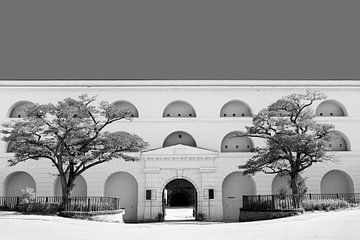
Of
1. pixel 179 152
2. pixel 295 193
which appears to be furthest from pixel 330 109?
pixel 179 152

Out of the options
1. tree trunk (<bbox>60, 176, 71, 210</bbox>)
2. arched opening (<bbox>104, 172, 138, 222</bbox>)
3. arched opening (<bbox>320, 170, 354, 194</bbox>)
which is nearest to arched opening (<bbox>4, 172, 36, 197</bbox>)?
arched opening (<bbox>104, 172, 138, 222</bbox>)

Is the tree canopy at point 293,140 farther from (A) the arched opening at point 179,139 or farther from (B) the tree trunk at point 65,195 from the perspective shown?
(B) the tree trunk at point 65,195

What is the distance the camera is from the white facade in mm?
27141

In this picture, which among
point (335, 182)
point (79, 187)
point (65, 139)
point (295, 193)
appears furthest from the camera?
point (335, 182)

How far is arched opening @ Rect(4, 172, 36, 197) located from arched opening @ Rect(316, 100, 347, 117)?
74.4ft

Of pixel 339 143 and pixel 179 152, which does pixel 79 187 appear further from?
pixel 339 143

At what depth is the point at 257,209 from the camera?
893 inches

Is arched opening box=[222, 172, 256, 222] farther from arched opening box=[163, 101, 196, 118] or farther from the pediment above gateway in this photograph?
arched opening box=[163, 101, 196, 118]

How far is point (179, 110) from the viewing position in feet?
98.8

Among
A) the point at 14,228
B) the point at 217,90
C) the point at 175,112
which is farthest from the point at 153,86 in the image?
the point at 14,228

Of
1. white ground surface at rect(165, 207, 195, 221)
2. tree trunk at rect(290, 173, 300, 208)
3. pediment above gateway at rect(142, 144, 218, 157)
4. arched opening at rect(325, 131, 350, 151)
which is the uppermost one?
arched opening at rect(325, 131, 350, 151)

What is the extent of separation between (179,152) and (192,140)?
266cm

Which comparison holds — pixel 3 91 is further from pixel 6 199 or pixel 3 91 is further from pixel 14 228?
pixel 14 228

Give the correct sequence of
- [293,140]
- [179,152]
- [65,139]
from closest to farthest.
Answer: [293,140] → [65,139] → [179,152]
